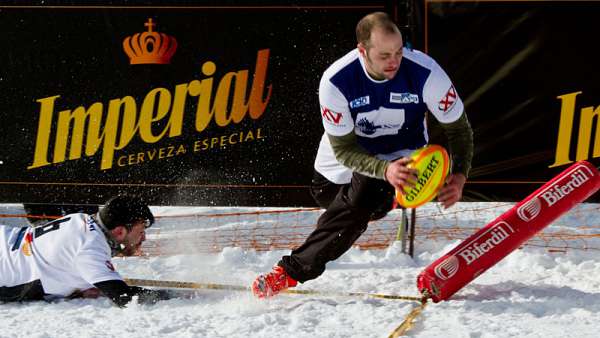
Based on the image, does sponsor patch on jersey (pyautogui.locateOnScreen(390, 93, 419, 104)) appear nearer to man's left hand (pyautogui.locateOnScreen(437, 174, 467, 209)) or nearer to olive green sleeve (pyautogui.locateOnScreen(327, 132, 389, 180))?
olive green sleeve (pyautogui.locateOnScreen(327, 132, 389, 180))

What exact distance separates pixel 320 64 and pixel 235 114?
69 cm

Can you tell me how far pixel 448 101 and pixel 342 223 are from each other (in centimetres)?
83

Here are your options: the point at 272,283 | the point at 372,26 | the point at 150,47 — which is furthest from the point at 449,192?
the point at 150,47

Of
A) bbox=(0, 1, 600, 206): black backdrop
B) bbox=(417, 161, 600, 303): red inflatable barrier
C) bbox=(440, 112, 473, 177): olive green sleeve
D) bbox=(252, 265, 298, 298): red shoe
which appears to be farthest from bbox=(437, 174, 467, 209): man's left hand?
bbox=(0, 1, 600, 206): black backdrop

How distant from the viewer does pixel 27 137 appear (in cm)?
583

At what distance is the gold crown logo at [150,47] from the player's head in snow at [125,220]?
1404 millimetres

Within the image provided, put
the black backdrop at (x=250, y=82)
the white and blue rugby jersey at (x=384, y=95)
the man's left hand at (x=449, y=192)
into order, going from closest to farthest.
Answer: the man's left hand at (x=449, y=192)
the white and blue rugby jersey at (x=384, y=95)
the black backdrop at (x=250, y=82)

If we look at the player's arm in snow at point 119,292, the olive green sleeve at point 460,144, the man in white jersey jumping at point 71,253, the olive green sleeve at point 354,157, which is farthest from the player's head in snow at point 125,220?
A: the olive green sleeve at point 460,144

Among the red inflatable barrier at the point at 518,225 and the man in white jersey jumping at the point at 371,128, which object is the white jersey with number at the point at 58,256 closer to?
the man in white jersey jumping at the point at 371,128

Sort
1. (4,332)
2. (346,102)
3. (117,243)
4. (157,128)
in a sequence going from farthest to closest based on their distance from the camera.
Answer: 1. (157,128)
2. (117,243)
3. (346,102)
4. (4,332)

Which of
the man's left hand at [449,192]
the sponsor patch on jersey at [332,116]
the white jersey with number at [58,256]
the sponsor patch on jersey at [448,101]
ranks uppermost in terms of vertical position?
the sponsor patch on jersey at [448,101]

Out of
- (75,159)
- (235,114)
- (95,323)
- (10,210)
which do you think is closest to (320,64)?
(235,114)

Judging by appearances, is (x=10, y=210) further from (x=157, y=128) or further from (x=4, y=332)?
(x=4, y=332)

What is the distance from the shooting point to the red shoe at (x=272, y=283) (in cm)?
438
